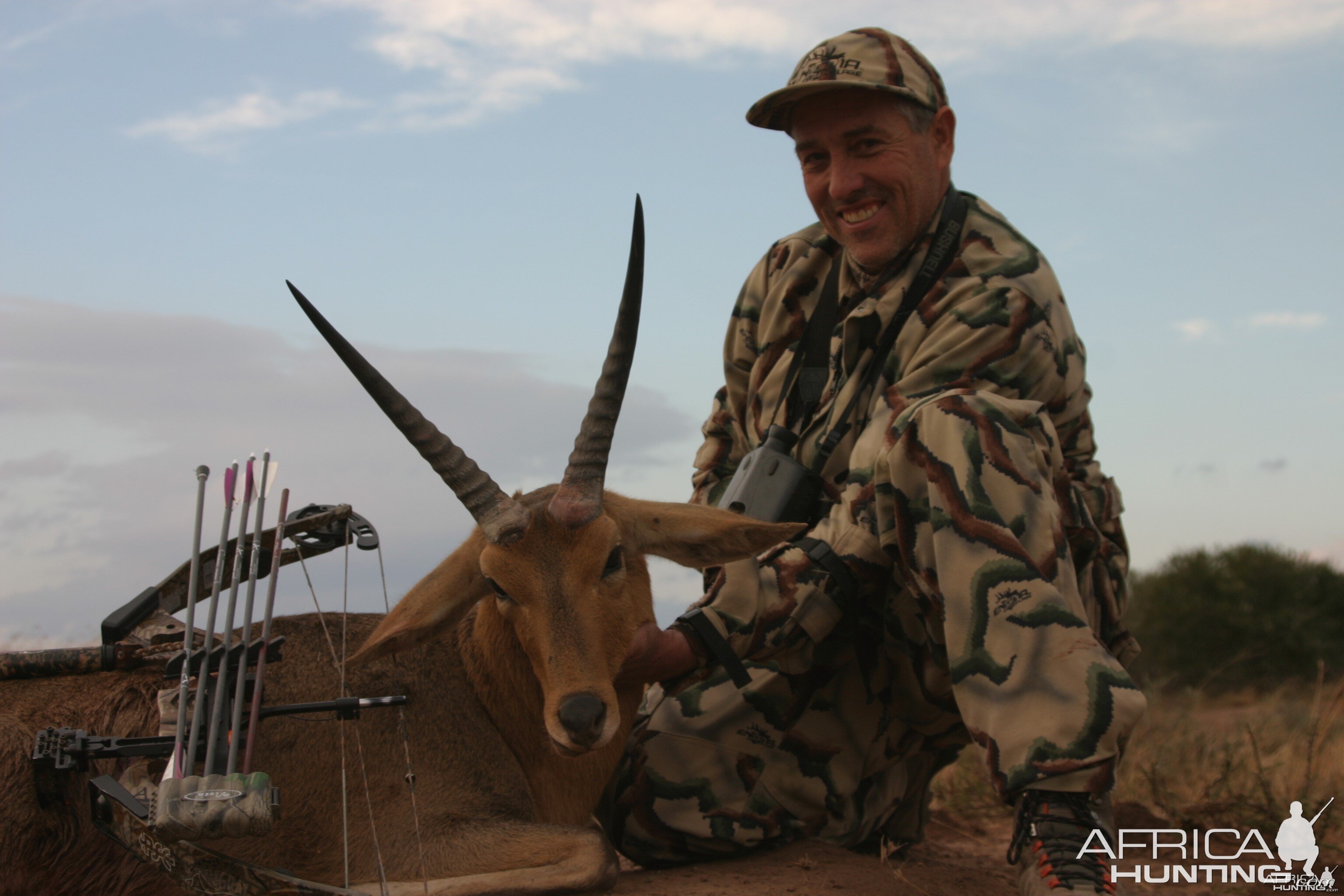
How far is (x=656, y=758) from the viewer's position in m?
5.82

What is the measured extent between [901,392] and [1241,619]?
18233 mm

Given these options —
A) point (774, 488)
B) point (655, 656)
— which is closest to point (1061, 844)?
point (655, 656)

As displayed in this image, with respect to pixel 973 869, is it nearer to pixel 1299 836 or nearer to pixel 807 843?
pixel 807 843

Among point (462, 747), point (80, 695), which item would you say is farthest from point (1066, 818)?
point (80, 695)

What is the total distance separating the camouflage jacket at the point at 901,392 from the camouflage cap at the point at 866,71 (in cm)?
63

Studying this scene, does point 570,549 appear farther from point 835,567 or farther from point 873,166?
point 873,166

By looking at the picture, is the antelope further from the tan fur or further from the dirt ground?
the dirt ground

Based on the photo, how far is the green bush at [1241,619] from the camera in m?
20.8

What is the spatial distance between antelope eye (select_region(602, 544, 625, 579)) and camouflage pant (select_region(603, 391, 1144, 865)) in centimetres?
48

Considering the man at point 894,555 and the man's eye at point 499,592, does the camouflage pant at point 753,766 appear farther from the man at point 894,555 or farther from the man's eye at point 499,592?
the man's eye at point 499,592

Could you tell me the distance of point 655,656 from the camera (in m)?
5.05

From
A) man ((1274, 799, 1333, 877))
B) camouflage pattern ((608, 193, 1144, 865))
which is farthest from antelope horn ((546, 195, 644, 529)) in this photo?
man ((1274, 799, 1333, 877))

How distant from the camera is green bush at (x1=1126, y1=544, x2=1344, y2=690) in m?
20.8

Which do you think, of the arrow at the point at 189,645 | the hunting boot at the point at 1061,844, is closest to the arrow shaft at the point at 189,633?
the arrow at the point at 189,645
